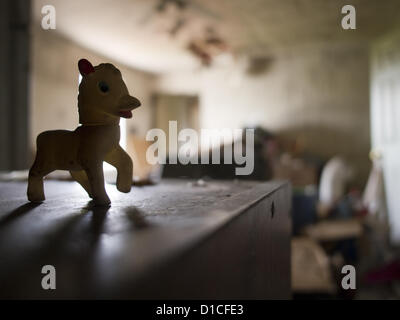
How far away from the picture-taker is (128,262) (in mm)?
212

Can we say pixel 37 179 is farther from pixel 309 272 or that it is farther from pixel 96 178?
pixel 309 272

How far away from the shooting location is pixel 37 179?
0.51 m

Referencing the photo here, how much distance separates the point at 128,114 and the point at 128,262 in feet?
0.99

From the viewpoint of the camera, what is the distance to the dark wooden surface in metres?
0.19

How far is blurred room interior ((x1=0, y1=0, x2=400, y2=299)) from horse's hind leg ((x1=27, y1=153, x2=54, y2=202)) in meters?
1.08

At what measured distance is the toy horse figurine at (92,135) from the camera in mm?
470

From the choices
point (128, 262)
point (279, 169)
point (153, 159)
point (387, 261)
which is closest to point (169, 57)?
point (153, 159)

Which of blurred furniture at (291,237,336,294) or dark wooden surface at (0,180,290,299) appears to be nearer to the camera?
dark wooden surface at (0,180,290,299)

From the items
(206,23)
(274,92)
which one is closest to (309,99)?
(274,92)

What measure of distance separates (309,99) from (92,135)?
14.5 ft

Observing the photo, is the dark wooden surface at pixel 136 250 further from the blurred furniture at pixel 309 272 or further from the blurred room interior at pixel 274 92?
the blurred furniture at pixel 309 272

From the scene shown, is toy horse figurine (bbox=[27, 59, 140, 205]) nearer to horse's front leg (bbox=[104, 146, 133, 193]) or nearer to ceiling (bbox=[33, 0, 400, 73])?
horse's front leg (bbox=[104, 146, 133, 193])

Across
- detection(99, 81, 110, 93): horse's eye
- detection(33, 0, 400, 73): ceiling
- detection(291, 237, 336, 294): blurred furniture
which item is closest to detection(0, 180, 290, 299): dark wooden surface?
detection(99, 81, 110, 93): horse's eye

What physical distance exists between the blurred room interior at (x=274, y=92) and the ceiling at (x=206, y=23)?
0.7 inches
